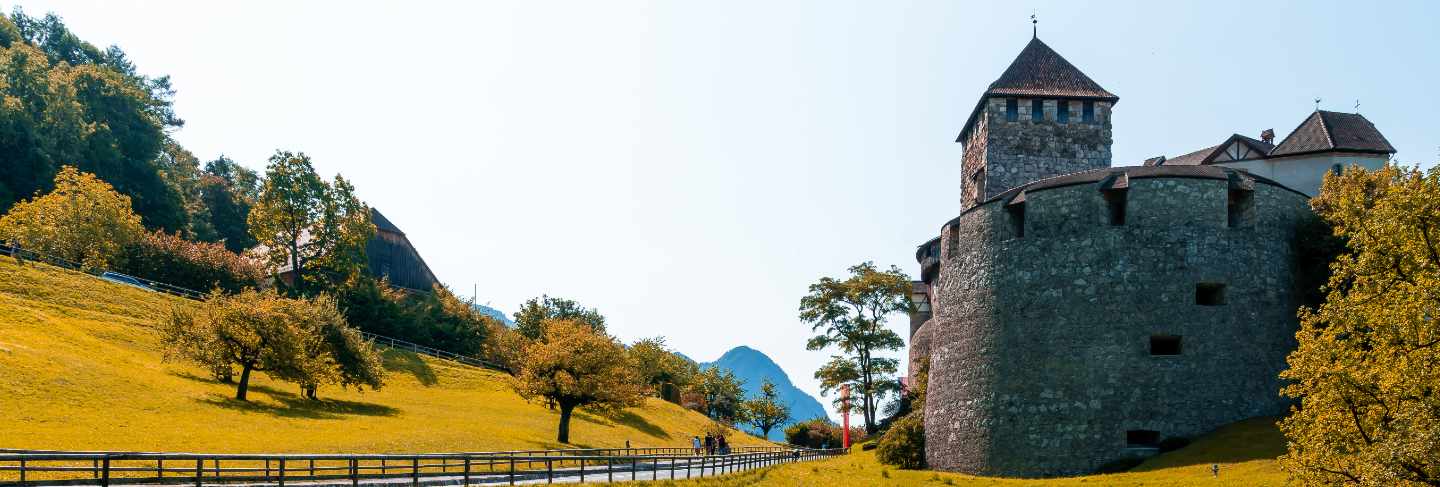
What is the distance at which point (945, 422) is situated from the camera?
3756 cm

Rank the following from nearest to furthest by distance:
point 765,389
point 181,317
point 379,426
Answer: point 379,426 < point 181,317 < point 765,389

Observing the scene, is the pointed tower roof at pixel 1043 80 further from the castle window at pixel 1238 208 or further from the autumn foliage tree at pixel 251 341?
the autumn foliage tree at pixel 251 341

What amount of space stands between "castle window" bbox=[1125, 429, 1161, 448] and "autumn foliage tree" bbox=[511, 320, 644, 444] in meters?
24.4

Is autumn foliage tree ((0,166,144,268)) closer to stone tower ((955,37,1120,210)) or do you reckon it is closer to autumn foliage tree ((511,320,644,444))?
autumn foliage tree ((511,320,644,444))

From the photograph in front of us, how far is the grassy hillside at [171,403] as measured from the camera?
115 feet

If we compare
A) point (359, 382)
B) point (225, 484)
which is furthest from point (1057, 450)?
point (359, 382)

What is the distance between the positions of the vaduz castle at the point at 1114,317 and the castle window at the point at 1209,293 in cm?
7

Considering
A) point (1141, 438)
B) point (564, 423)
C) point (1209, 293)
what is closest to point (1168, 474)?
point (1141, 438)

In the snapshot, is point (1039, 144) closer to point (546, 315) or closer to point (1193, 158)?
point (1193, 158)

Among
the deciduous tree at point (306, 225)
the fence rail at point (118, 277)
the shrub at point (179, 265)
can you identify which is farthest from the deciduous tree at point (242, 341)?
the deciduous tree at point (306, 225)

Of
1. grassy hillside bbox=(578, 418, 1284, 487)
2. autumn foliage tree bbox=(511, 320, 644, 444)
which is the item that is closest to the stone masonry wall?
grassy hillside bbox=(578, 418, 1284, 487)

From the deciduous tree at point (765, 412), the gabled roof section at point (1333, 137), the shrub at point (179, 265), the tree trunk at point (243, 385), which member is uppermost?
the gabled roof section at point (1333, 137)

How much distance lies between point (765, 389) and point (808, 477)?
72903 mm

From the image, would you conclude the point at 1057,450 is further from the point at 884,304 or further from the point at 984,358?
the point at 884,304
